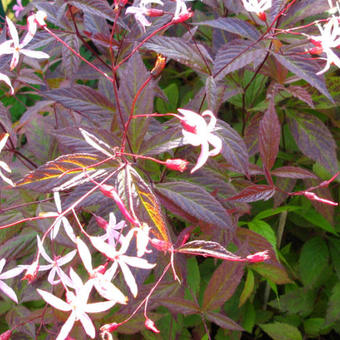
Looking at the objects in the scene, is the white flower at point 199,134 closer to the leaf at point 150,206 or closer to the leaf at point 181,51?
the leaf at point 150,206

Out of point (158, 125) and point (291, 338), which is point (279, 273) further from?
point (158, 125)

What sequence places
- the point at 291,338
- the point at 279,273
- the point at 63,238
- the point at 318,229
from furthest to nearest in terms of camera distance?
the point at 318,229 → the point at 291,338 → the point at 279,273 → the point at 63,238

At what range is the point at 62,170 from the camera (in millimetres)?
579

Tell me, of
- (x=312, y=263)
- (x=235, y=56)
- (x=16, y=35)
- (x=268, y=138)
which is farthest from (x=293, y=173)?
(x=16, y=35)

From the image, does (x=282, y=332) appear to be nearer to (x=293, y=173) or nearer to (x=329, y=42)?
(x=293, y=173)

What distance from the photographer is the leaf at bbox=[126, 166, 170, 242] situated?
52 centimetres

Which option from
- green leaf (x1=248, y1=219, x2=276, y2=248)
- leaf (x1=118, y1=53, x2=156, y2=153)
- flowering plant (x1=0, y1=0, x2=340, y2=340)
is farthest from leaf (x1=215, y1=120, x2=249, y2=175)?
green leaf (x1=248, y1=219, x2=276, y2=248)

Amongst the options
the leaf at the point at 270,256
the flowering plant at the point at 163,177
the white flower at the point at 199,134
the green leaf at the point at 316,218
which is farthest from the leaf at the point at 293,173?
the white flower at the point at 199,134

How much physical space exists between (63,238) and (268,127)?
13.9 inches

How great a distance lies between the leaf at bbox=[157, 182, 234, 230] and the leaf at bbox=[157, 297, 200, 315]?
0.57ft

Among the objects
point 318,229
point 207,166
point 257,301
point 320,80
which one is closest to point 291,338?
point 257,301

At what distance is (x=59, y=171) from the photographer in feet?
1.90

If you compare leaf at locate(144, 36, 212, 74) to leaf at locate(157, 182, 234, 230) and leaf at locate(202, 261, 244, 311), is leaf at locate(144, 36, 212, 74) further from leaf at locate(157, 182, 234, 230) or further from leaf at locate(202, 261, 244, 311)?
leaf at locate(202, 261, 244, 311)

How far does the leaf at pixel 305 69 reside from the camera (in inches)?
26.5
